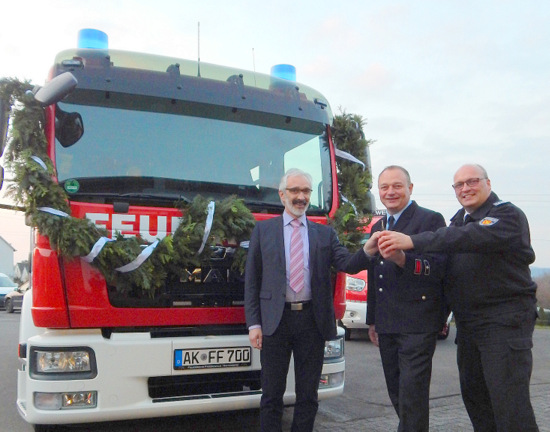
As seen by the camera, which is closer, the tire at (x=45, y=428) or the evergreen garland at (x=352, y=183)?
the tire at (x=45, y=428)

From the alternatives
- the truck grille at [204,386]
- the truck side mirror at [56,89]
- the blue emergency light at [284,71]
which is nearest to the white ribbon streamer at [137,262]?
the truck grille at [204,386]

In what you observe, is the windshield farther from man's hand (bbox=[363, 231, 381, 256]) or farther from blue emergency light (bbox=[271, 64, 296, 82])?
man's hand (bbox=[363, 231, 381, 256])

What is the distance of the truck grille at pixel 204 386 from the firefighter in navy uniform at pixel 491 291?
60.3 inches

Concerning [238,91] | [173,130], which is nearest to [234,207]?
[173,130]

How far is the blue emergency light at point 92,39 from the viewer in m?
4.45

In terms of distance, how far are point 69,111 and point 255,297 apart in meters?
1.82

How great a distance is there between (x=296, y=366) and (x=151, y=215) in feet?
4.62

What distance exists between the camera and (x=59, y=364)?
3.67m

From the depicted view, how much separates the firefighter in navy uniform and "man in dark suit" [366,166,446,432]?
6.1 inches

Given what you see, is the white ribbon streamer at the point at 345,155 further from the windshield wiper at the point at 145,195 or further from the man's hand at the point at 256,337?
the man's hand at the point at 256,337

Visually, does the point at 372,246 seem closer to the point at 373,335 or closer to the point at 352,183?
the point at 373,335

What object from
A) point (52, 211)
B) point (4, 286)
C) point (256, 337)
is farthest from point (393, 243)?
point (4, 286)

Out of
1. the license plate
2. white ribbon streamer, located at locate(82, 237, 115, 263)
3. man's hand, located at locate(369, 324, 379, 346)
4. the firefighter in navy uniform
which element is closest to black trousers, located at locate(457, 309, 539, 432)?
the firefighter in navy uniform

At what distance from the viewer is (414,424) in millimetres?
3449
